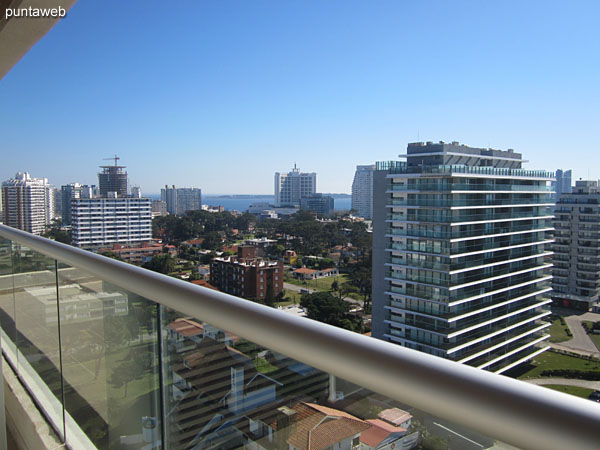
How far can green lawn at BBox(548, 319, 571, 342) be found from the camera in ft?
68.4

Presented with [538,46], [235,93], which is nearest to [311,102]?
[235,93]

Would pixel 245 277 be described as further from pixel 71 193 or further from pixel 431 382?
pixel 431 382

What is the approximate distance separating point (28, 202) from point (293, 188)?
41.4 metres

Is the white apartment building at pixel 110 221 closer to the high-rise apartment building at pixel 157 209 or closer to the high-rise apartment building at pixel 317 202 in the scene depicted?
the high-rise apartment building at pixel 157 209

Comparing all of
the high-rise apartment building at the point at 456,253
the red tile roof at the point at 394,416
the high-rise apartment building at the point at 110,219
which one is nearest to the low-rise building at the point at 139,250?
the high-rise apartment building at the point at 110,219

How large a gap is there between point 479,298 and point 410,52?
24.4 metres

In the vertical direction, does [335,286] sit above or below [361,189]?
below

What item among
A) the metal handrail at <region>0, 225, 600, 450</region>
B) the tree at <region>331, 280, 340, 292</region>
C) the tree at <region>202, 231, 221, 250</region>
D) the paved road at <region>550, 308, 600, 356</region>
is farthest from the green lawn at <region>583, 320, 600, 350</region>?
the metal handrail at <region>0, 225, 600, 450</region>

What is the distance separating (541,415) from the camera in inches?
11.9

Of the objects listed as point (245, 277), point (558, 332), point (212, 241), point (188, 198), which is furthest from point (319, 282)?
point (188, 198)

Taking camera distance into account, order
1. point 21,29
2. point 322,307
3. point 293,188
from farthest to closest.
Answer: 1. point 293,188
2. point 322,307
3. point 21,29

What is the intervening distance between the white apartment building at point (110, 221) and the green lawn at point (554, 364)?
16051 mm

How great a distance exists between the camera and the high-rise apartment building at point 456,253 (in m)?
17.9

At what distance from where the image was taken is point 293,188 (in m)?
53.7
